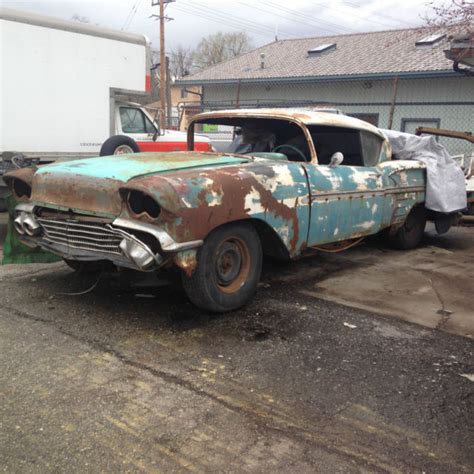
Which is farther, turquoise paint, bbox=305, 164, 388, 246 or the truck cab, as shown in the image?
the truck cab

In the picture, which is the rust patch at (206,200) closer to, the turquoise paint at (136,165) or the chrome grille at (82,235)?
the turquoise paint at (136,165)

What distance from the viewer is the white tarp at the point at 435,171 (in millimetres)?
6805

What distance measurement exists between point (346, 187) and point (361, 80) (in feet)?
53.0

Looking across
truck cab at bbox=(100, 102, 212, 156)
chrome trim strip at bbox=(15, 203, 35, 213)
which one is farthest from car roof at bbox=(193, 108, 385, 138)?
truck cab at bbox=(100, 102, 212, 156)

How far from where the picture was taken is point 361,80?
65.8 feet

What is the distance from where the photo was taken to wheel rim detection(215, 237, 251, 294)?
4.23 metres

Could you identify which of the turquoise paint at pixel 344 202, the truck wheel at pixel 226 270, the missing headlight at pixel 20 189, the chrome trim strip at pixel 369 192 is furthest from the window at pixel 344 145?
the missing headlight at pixel 20 189

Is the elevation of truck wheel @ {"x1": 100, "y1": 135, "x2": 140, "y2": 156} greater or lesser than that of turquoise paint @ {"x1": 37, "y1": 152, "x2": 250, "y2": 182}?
lesser

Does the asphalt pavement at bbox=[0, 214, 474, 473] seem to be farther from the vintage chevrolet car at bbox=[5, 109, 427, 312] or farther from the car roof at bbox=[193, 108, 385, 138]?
the car roof at bbox=[193, 108, 385, 138]

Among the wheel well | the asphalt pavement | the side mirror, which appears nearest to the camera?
the asphalt pavement

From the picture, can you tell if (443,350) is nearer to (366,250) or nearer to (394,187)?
(394,187)

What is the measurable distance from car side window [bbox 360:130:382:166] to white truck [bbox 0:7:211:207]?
356 centimetres

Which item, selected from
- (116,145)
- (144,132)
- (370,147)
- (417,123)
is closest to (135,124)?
(144,132)

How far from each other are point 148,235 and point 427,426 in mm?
2116
